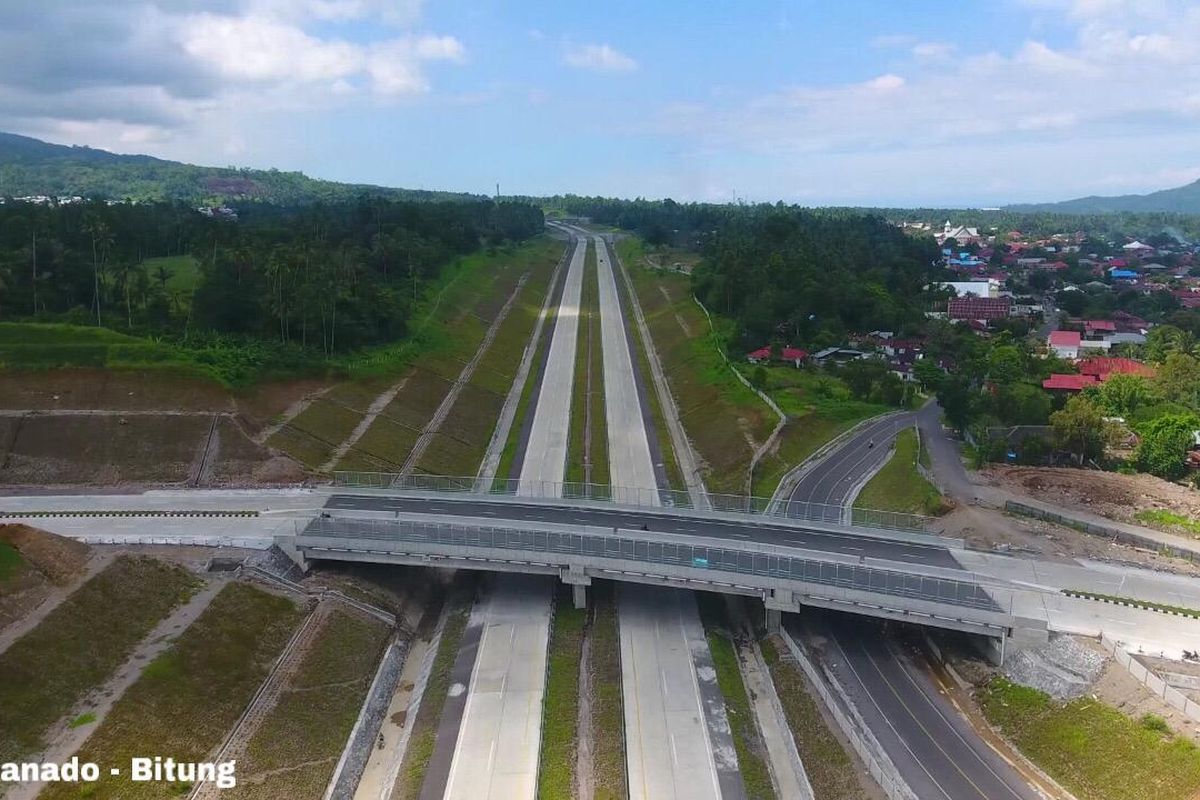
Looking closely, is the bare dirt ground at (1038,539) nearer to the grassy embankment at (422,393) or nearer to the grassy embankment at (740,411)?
the grassy embankment at (740,411)

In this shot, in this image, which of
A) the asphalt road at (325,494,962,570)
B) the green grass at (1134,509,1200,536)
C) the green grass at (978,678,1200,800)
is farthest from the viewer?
the green grass at (1134,509,1200,536)

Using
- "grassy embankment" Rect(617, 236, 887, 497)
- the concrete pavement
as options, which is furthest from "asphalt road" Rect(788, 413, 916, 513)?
the concrete pavement

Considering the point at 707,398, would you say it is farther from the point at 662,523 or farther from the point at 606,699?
the point at 606,699

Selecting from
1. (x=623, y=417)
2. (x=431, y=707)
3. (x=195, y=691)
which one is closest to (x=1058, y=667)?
(x=431, y=707)

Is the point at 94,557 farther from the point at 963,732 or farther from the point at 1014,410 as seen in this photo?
the point at 1014,410

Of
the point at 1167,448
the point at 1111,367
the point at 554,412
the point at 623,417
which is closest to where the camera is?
the point at 1167,448

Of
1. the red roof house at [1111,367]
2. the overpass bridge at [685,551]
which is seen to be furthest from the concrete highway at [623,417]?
the red roof house at [1111,367]

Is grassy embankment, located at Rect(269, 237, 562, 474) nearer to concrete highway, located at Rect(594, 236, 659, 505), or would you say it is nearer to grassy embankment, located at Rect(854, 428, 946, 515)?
concrete highway, located at Rect(594, 236, 659, 505)
